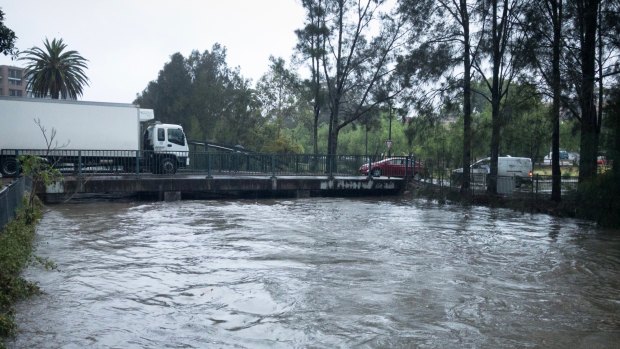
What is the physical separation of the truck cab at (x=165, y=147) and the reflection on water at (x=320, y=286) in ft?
26.6

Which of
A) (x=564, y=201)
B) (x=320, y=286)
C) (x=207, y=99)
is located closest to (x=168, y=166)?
(x=564, y=201)

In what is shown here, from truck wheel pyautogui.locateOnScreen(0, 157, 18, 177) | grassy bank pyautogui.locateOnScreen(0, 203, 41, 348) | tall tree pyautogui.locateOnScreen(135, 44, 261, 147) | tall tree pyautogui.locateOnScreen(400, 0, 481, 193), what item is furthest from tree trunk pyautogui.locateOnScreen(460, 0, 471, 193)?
tall tree pyautogui.locateOnScreen(135, 44, 261, 147)

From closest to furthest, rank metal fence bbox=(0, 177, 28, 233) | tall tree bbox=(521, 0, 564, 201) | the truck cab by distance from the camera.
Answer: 1. metal fence bbox=(0, 177, 28, 233)
2. tall tree bbox=(521, 0, 564, 201)
3. the truck cab

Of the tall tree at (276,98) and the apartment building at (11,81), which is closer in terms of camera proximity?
the tall tree at (276,98)

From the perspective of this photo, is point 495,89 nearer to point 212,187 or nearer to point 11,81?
point 212,187

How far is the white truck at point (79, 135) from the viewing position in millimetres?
24547

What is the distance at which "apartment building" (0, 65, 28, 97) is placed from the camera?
109 meters

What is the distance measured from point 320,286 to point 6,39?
915 cm

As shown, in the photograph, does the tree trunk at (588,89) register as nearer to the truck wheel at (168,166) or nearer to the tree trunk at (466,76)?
the tree trunk at (466,76)

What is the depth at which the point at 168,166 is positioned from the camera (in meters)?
26.4

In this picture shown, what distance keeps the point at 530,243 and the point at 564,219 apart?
6395mm

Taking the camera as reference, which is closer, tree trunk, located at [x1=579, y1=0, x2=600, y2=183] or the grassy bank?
the grassy bank

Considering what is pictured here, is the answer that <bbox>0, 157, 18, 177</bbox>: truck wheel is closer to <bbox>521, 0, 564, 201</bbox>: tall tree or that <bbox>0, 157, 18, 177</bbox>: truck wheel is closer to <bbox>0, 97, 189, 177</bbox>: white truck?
<bbox>0, 97, 189, 177</bbox>: white truck

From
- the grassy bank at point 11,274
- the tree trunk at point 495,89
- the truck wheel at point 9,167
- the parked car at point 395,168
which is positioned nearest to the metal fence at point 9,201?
the grassy bank at point 11,274
